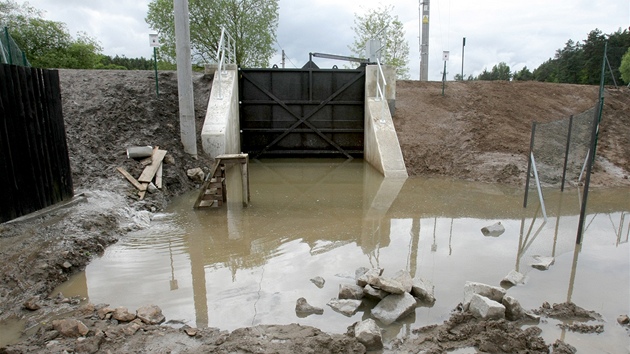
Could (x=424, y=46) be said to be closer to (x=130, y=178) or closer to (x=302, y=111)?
(x=302, y=111)

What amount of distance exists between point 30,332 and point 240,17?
25801 millimetres

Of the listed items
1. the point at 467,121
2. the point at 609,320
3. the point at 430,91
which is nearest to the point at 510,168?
the point at 467,121

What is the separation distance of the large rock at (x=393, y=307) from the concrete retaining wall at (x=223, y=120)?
7917 millimetres

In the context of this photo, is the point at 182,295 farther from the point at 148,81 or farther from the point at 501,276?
the point at 148,81

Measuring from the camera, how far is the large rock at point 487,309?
3.79m

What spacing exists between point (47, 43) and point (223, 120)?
93.8 feet

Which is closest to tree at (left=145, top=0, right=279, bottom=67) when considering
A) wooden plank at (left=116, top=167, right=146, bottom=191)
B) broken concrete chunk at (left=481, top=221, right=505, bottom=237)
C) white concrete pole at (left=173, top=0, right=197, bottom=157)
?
white concrete pole at (left=173, top=0, right=197, bottom=157)

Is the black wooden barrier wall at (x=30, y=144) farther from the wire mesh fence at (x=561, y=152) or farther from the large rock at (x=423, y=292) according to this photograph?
the wire mesh fence at (x=561, y=152)

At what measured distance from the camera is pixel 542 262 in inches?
206

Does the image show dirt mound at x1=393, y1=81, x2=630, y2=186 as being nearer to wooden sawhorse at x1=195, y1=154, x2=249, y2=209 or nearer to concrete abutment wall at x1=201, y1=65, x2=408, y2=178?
concrete abutment wall at x1=201, y1=65, x2=408, y2=178

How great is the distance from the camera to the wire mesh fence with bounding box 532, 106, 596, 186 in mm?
10094

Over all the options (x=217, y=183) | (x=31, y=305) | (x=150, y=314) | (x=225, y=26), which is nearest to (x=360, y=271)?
(x=150, y=314)

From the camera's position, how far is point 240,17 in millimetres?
26594

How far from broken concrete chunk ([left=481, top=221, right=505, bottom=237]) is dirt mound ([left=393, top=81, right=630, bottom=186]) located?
411cm
